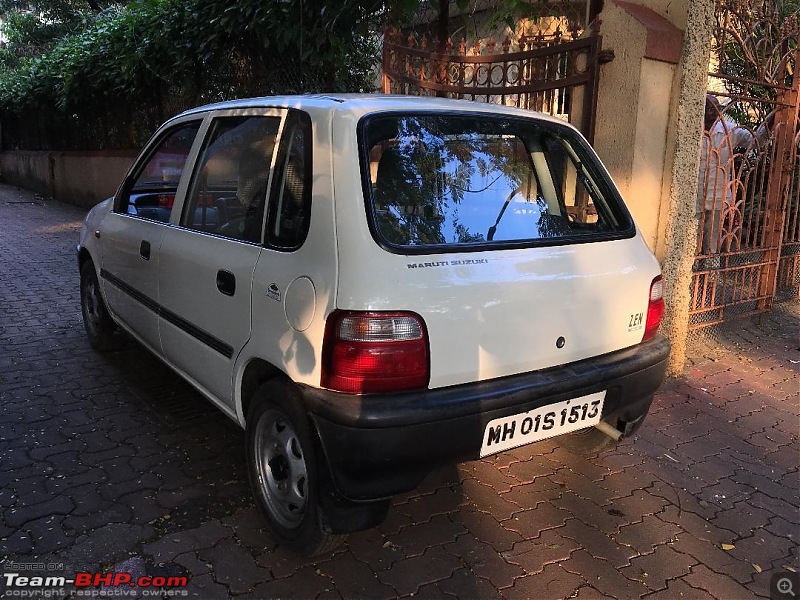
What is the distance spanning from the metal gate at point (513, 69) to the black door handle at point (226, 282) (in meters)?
2.86

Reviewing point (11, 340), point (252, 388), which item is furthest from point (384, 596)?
point (11, 340)

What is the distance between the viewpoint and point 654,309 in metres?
3.06

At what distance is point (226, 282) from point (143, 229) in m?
1.22

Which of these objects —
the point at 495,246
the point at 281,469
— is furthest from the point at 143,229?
the point at 495,246

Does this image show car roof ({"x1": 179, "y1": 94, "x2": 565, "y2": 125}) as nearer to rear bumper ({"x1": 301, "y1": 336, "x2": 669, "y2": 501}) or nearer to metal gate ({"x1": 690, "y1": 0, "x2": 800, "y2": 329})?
rear bumper ({"x1": 301, "y1": 336, "x2": 669, "y2": 501})

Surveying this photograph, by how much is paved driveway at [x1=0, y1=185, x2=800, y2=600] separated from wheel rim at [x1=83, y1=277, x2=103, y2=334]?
0.43 meters

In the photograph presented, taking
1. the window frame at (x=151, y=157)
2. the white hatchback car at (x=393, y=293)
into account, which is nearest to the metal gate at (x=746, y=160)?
the white hatchback car at (x=393, y=293)

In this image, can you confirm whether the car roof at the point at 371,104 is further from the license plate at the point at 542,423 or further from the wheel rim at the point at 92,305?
the wheel rim at the point at 92,305

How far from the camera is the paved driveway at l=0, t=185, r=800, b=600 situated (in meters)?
2.60

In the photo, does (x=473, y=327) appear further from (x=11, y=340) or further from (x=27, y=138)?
(x=27, y=138)

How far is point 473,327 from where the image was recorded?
2.43 metres

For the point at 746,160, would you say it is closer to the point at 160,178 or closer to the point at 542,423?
the point at 542,423

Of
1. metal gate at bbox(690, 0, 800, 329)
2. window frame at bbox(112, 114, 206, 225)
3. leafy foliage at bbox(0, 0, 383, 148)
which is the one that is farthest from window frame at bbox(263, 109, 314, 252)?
metal gate at bbox(690, 0, 800, 329)

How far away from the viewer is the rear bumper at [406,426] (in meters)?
2.26
